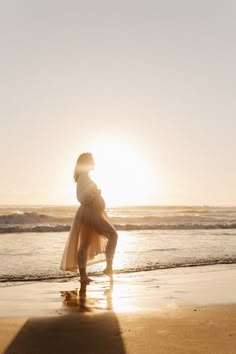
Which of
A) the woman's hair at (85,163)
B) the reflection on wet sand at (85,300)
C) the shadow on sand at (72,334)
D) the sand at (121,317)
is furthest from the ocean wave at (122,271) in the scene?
the shadow on sand at (72,334)

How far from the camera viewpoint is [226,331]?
4645 mm

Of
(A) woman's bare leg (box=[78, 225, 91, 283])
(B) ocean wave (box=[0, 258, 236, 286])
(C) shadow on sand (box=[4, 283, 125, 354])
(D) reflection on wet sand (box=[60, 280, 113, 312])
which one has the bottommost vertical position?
(B) ocean wave (box=[0, 258, 236, 286])

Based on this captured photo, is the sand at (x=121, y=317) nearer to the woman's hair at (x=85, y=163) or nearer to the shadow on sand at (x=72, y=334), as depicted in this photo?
the shadow on sand at (x=72, y=334)

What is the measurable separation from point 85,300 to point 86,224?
2.11 m

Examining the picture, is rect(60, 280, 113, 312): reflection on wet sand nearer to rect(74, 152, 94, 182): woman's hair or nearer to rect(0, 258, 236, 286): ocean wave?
rect(0, 258, 236, 286): ocean wave

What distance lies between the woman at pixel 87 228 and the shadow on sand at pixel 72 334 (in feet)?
8.52

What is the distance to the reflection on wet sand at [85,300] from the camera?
5977 mm

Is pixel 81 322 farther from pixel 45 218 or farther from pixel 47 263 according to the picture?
pixel 45 218

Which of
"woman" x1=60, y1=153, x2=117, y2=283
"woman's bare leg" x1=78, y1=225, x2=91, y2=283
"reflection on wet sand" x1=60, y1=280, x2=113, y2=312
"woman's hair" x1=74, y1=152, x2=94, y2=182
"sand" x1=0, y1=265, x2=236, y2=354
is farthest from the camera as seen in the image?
"woman's hair" x1=74, y1=152, x2=94, y2=182

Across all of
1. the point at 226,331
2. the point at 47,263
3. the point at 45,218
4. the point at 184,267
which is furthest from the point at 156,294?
the point at 45,218

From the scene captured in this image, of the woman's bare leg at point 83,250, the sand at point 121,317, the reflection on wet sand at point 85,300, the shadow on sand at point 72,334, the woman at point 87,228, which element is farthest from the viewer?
the woman at point 87,228

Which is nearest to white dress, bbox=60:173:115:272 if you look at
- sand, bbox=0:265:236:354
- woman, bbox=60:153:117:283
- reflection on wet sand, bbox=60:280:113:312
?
woman, bbox=60:153:117:283

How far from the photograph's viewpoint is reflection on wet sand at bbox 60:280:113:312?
5.98 meters

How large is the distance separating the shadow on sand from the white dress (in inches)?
103
